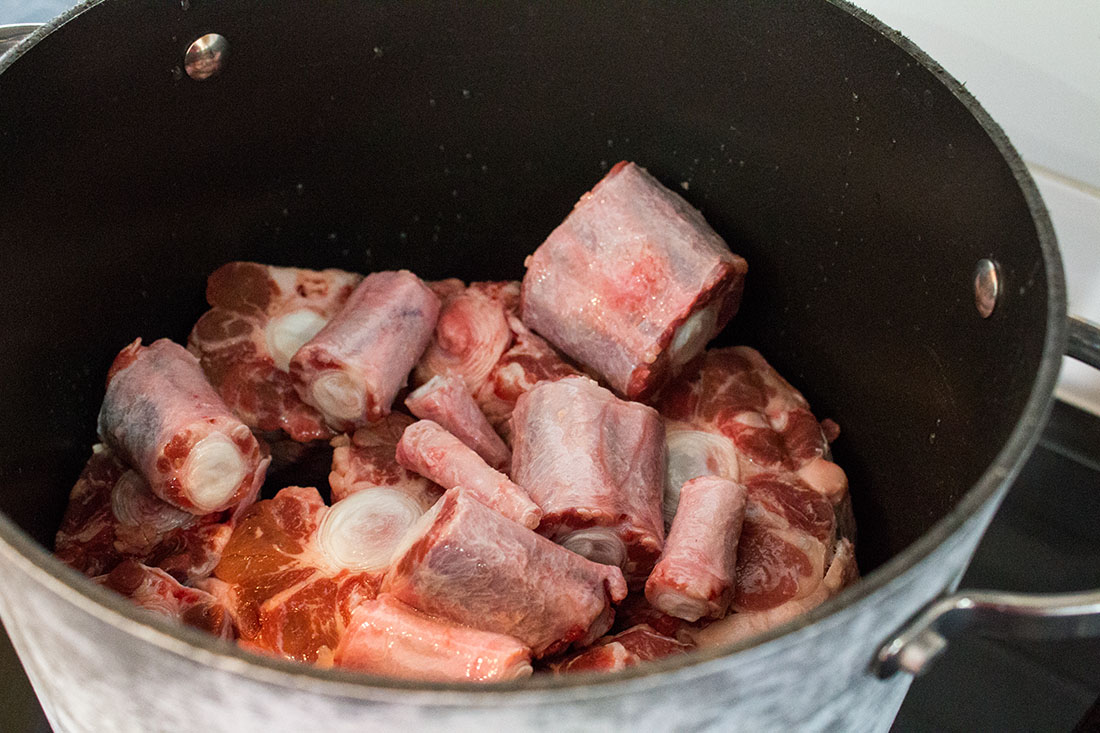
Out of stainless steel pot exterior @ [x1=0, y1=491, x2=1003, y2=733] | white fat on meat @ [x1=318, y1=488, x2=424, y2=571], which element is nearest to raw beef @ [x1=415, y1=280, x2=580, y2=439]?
white fat on meat @ [x1=318, y1=488, x2=424, y2=571]

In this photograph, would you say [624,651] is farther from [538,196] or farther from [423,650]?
[538,196]

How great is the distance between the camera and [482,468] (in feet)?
5.00

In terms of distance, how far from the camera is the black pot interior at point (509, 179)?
4.73ft

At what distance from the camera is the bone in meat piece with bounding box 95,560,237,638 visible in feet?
4.76

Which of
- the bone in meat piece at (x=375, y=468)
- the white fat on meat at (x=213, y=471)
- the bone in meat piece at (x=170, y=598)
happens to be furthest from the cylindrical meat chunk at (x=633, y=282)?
the bone in meat piece at (x=170, y=598)

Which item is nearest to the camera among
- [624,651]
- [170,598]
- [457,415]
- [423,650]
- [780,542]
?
[423,650]

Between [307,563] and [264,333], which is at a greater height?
[264,333]

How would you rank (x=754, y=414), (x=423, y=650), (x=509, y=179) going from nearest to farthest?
(x=423, y=650) < (x=754, y=414) < (x=509, y=179)

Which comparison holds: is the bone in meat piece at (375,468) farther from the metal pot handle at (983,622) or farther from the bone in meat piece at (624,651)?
the metal pot handle at (983,622)

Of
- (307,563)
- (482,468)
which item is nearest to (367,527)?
(307,563)

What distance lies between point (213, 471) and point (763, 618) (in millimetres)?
820

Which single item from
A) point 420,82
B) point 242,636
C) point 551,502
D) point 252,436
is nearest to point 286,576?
point 242,636

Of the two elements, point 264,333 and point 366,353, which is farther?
point 264,333

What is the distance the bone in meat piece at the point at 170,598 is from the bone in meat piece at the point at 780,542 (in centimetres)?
72
